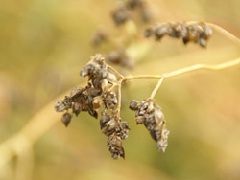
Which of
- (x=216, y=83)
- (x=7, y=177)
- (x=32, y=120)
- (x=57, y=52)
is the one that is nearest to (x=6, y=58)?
(x=57, y=52)

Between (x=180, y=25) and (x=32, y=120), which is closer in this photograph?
(x=180, y=25)

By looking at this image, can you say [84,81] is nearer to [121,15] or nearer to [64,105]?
[121,15]

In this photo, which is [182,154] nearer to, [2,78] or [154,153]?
[154,153]

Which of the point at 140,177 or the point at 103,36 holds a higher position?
the point at 103,36

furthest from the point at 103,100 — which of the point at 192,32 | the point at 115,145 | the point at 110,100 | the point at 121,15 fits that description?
the point at 121,15

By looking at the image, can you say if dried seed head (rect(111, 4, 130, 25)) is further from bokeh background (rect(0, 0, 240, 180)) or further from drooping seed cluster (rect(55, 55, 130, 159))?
drooping seed cluster (rect(55, 55, 130, 159))

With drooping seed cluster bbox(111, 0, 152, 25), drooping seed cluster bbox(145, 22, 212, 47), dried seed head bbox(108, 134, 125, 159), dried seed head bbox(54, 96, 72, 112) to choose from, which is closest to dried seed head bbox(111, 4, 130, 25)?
drooping seed cluster bbox(111, 0, 152, 25)

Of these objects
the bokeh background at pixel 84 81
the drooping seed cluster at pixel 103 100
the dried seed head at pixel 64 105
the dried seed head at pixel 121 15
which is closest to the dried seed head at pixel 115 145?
the drooping seed cluster at pixel 103 100
